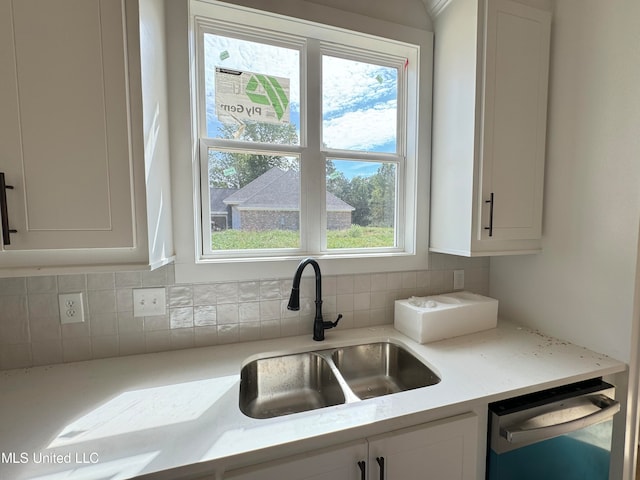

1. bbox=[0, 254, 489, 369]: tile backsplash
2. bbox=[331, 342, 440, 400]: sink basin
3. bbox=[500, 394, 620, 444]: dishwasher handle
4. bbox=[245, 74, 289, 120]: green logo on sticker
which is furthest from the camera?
bbox=[245, 74, 289, 120]: green logo on sticker

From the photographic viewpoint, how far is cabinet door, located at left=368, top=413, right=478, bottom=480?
0.85m

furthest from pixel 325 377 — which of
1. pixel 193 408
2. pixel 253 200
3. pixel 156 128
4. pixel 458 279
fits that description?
pixel 156 128

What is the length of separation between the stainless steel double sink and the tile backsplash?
177 mm

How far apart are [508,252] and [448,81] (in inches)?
36.2

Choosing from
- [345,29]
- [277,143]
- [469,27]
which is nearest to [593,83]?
[469,27]

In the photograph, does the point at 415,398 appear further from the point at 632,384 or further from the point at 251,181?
the point at 251,181

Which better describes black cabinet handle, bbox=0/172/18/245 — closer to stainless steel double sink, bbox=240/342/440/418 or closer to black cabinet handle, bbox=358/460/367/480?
stainless steel double sink, bbox=240/342/440/418

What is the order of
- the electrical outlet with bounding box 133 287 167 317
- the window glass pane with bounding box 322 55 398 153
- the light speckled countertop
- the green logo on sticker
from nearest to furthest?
the light speckled countertop
the electrical outlet with bounding box 133 287 167 317
the green logo on sticker
the window glass pane with bounding box 322 55 398 153

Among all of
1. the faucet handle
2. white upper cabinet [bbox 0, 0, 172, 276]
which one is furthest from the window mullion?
white upper cabinet [bbox 0, 0, 172, 276]

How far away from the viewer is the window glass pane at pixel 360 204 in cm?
160

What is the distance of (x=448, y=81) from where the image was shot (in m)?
1.48

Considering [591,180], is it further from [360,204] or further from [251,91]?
[251,91]

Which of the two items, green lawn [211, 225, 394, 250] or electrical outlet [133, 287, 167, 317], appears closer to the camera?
electrical outlet [133, 287, 167, 317]

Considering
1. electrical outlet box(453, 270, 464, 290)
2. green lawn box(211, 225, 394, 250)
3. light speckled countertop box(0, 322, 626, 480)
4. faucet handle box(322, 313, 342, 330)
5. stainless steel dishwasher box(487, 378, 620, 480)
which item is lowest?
stainless steel dishwasher box(487, 378, 620, 480)
